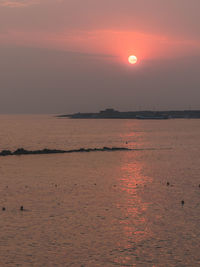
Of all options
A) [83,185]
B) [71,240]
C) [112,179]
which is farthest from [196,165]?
[71,240]

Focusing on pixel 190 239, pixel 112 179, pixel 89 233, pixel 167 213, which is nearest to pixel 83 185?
pixel 112 179

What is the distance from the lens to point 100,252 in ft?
54.2

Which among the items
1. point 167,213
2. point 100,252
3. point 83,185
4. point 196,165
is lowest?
point 100,252

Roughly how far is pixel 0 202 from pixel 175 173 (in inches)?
775

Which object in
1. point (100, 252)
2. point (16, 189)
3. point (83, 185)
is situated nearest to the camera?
point (100, 252)

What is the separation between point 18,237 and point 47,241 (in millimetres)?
1453

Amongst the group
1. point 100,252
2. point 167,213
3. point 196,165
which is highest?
point 196,165

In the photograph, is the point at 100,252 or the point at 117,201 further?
the point at 117,201

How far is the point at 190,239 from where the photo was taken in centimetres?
1803

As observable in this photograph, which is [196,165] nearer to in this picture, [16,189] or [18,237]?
[16,189]

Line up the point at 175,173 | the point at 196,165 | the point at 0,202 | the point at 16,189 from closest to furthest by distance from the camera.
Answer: the point at 0,202, the point at 16,189, the point at 175,173, the point at 196,165

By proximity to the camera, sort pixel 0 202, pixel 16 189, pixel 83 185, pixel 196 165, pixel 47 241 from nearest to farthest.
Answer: pixel 47 241 < pixel 0 202 < pixel 16 189 < pixel 83 185 < pixel 196 165

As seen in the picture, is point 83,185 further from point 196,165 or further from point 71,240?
point 196,165

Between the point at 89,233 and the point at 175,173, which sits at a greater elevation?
the point at 175,173
